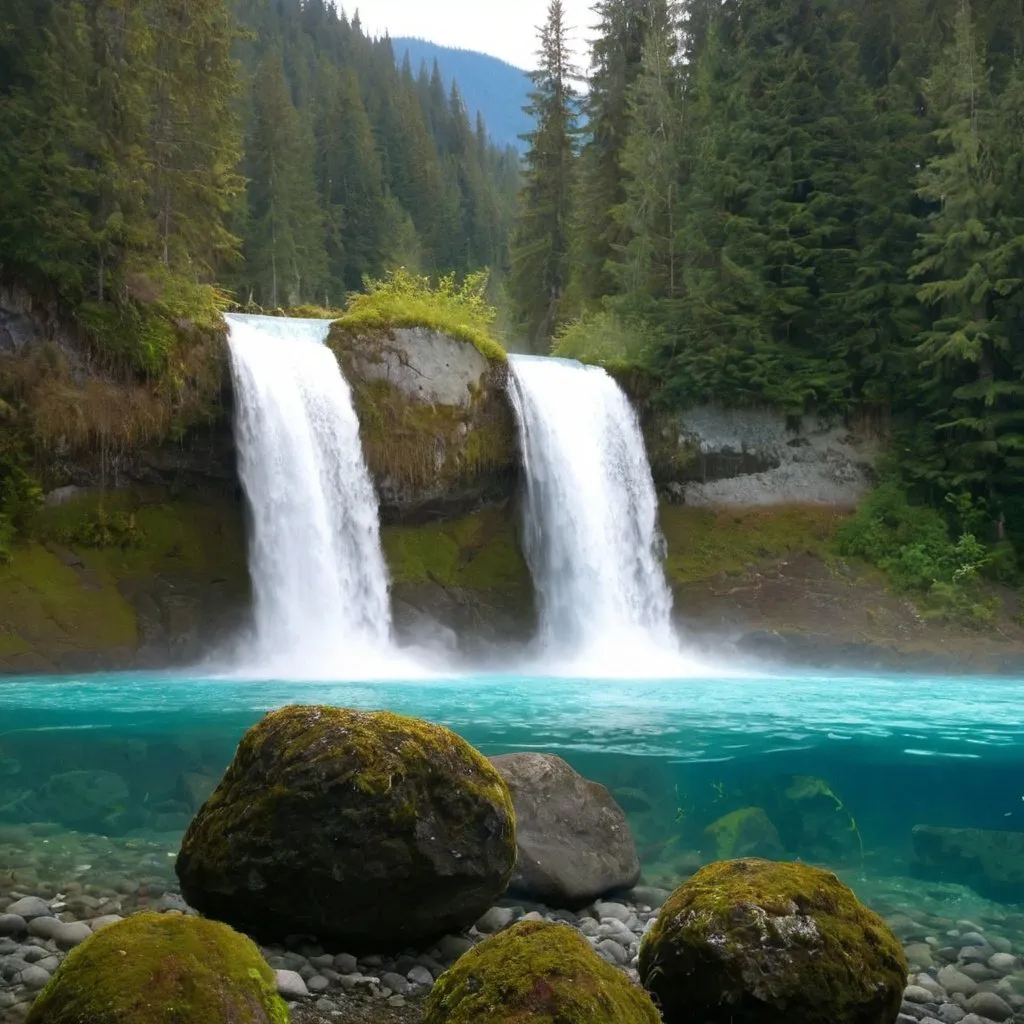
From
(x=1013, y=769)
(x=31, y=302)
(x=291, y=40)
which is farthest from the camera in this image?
(x=291, y=40)

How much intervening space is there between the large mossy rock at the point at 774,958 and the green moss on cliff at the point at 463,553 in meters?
16.6

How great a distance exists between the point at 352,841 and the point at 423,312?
1686cm

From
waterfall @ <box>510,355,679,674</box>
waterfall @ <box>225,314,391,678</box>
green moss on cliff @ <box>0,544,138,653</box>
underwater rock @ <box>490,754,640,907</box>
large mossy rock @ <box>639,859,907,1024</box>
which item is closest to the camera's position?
large mossy rock @ <box>639,859,907,1024</box>

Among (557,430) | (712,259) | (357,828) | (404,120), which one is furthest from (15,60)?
(404,120)

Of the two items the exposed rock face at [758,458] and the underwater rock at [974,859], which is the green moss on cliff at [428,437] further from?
the underwater rock at [974,859]

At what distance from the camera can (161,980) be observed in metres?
3.28

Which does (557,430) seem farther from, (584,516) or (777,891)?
(777,891)

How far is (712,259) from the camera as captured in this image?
25359 mm

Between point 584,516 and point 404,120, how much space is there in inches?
1904

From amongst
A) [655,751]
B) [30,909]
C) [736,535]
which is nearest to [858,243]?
[736,535]

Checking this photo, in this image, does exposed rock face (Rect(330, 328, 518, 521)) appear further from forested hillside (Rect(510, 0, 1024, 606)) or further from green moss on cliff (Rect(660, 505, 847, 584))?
forested hillside (Rect(510, 0, 1024, 606))

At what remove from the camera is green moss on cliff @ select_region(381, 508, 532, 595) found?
21.0 m

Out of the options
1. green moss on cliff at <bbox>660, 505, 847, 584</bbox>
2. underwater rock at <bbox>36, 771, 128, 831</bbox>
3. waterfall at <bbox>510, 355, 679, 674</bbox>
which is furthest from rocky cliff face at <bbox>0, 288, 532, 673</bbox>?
underwater rock at <bbox>36, 771, 128, 831</bbox>

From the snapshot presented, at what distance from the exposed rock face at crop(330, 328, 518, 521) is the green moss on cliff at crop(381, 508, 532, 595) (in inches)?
16.3
